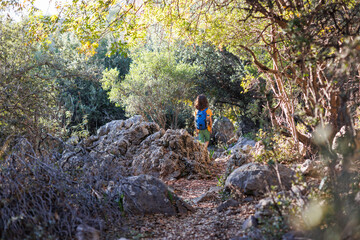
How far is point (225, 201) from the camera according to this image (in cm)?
474

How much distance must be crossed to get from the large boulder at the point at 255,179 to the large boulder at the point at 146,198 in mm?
805

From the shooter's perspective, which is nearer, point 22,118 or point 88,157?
point 88,157

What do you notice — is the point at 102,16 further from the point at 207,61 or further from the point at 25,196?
the point at 207,61

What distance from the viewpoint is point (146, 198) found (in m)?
4.59

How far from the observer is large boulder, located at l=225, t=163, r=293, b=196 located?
15.5 feet

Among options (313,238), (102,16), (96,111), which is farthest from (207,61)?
(313,238)

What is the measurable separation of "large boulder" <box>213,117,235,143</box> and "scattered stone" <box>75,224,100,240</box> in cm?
1362

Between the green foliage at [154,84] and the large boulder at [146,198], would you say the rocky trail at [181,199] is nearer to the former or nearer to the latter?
the large boulder at [146,198]

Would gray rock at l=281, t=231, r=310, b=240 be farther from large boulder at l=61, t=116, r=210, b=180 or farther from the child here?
the child

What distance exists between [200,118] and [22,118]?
14.6ft

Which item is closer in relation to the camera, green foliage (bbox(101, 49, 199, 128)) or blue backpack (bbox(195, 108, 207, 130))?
blue backpack (bbox(195, 108, 207, 130))

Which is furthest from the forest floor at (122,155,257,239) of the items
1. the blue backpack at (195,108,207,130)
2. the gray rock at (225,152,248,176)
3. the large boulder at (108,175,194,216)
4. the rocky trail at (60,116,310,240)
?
the blue backpack at (195,108,207,130)

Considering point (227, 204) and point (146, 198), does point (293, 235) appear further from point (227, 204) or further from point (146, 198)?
point (146, 198)

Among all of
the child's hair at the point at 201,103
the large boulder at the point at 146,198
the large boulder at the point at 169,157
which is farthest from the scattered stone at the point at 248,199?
the child's hair at the point at 201,103
